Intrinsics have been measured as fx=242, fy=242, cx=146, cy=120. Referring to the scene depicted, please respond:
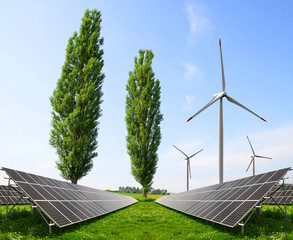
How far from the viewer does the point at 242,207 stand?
9.62m

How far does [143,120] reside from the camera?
39.4 metres

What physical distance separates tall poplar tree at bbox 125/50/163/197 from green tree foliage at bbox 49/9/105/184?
8.58 metres

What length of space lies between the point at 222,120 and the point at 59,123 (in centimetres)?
1883

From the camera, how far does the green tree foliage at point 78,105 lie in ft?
95.3

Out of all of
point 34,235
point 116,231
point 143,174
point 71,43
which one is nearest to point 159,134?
point 143,174

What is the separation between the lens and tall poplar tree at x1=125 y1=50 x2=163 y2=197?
1484 inches

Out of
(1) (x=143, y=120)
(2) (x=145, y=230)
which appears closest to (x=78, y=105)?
(1) (x=143, y=120)

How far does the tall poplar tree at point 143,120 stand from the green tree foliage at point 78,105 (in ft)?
28.1

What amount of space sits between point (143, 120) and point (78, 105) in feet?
40.2

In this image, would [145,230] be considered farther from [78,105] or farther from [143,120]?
[143,120]

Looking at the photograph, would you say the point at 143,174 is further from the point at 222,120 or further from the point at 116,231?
the point at 116,231

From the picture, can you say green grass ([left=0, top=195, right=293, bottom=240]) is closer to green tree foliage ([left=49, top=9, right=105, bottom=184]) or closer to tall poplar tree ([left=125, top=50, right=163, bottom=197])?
green tree foliage ([left=49, top=9, right=105, bottom=184])

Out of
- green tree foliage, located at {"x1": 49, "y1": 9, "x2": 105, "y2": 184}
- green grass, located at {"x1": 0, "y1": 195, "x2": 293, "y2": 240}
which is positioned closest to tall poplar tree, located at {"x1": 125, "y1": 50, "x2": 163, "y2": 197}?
green tree foliage, located at {"x1": 49, "y1": 9, "x2": 105, "y2": 184}

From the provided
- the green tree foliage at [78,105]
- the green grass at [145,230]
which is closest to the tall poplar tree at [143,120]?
the green tree foliage at [78,105]
